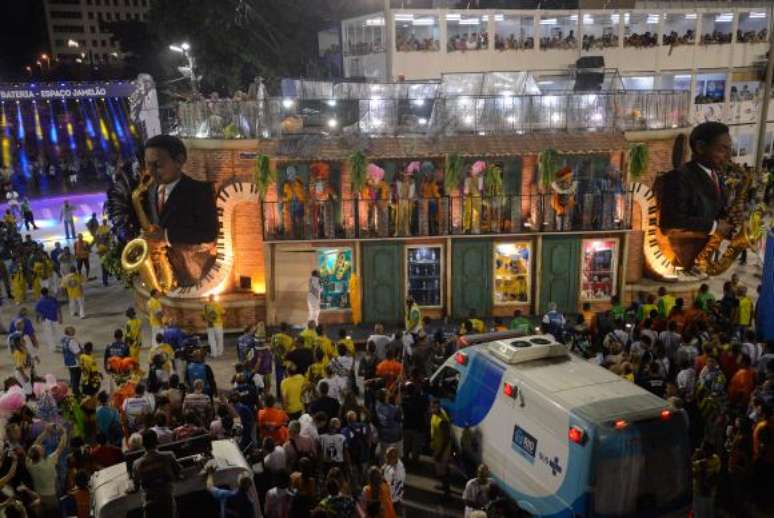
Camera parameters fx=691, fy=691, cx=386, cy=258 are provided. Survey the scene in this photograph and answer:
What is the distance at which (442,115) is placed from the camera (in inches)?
701

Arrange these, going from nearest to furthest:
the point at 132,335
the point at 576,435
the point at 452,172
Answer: the point at 576,435 → the point at 132,335 → the point at 452,172

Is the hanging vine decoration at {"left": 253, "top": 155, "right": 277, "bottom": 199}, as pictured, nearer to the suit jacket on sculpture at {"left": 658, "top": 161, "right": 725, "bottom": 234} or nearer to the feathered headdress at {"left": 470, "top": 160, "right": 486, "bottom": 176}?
the feathered headdress at {"left": 470, "top": 160, "right": 486, "bottom": 176}

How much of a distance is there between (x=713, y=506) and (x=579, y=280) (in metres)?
9.21

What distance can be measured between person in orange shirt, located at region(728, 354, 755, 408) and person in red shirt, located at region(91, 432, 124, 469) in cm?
917

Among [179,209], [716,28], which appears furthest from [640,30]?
[179,209]

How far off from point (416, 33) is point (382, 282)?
19442mm

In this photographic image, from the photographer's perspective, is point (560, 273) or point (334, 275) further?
point (560, 273)

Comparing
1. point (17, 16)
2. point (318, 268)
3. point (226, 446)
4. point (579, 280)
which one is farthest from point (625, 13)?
point (17, 16)

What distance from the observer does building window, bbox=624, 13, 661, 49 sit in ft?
117

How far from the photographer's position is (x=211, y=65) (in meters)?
37.2

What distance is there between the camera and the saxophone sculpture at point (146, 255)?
17188 millimetres

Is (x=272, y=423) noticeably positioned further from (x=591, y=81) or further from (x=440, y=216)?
(x=591, y=81)

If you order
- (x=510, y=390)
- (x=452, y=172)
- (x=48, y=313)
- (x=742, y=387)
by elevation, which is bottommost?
(x=742, y=387)

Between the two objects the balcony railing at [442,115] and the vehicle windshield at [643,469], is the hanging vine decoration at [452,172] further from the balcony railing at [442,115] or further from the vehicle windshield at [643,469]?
the vehicle windshield at [643,469]
